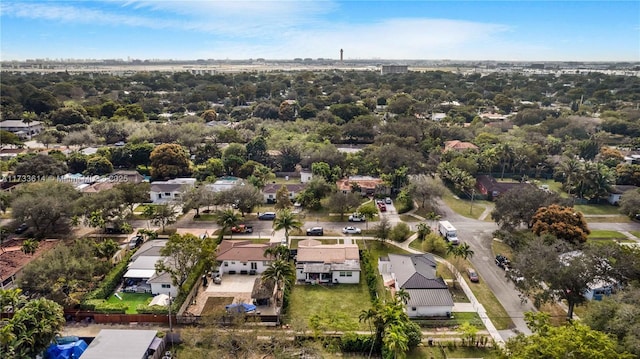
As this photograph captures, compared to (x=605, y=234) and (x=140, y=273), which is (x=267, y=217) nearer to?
(x=140, y=273)

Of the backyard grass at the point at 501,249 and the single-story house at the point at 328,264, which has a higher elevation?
the single-story house at the point at 328,264

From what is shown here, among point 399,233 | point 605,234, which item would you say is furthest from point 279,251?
point 605,234

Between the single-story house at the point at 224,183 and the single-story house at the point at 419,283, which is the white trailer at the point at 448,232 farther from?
the single-story house at the point at 224,183

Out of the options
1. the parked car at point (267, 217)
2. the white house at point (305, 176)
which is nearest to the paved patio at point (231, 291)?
the parked car at point (267, 217)

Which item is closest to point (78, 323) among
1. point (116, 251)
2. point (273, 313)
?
point (116, 251)

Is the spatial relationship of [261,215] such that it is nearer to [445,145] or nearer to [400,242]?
[400,242]

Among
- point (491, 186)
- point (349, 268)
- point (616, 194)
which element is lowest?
point (349, 268)

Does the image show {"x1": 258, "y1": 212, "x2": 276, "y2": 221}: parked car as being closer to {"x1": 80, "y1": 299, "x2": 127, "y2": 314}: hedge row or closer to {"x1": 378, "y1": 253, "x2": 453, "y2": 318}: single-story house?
{"x1": 378, "y1": 253, "x2": 453, "y2": 318}: single-story house
